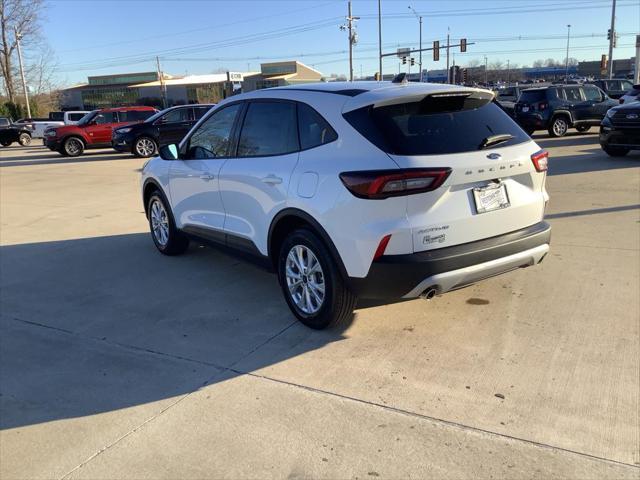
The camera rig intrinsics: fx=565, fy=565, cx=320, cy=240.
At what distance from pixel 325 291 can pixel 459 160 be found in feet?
4.24

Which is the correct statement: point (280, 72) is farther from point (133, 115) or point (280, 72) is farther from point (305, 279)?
point (305, 279)

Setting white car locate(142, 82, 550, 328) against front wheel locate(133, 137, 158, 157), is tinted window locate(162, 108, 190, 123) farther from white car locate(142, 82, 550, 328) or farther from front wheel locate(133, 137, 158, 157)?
white car locate(142, 82, 550, 328)

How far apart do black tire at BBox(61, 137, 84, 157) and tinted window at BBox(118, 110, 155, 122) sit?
1847 mm

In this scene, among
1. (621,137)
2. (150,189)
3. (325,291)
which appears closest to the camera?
(325,291)

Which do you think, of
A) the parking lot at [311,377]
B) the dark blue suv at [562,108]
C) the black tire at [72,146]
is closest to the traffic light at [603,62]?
the dark blue suv at [562,108]

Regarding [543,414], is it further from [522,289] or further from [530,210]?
[522,289]

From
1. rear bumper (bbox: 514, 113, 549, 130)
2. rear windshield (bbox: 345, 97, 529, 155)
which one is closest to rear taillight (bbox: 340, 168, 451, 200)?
rear windshield (bbox: 345, 97, 529, 155)

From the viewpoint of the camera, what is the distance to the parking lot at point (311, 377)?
9.29ft

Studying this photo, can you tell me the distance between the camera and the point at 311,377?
11.8ft

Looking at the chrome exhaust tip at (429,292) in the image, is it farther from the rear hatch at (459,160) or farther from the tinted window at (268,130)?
the tinted window at (268,130)

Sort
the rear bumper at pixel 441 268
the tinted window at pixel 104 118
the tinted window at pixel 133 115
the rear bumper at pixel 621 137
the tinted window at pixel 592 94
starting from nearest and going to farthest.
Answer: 1. the rear bumper at pixel 441 268
2. the rear bumper at pixel 621 137
3. the tinted window at pixel 592 94
4. the tinted window at pixel 133 115
5. the tinted window at pixel 104 118

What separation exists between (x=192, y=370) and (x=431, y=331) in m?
1.74

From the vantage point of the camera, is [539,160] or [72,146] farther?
[72,146]

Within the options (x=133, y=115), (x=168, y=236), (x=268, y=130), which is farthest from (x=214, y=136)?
(x=133, y=115)
